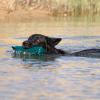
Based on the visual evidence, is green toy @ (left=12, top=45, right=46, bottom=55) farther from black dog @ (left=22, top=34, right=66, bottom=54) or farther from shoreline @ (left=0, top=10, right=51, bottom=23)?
shoreline @ (left=0, top=10, right=51, bottom=23)

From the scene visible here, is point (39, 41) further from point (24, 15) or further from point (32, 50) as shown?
point (24, 15)

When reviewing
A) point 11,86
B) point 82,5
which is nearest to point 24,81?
point 11,86

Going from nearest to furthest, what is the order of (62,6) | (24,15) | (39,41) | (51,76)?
(51,76) < (39,41) < (24,15) < (62,6)

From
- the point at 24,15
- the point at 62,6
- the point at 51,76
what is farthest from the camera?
the point at 62,6

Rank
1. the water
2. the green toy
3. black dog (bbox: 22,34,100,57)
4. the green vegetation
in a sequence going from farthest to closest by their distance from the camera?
1. the green vegetation
2. the green toy
3. black dog (bbox: 22,34,100,57)
4. the water

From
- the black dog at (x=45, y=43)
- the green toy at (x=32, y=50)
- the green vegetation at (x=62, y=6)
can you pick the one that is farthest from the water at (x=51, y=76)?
the green vegetation at (x=62, y=6)

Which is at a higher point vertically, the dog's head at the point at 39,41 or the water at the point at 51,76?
the dog's head at the point at 39,41

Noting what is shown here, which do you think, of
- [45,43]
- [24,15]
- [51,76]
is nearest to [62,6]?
[24,15]

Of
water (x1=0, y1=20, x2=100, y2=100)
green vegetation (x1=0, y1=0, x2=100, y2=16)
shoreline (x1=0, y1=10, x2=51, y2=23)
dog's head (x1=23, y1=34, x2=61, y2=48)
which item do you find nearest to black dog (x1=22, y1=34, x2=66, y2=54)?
dog's head (x1=23, y1=34, x2=61, y2=48)

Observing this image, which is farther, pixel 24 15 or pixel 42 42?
pixel 24 15

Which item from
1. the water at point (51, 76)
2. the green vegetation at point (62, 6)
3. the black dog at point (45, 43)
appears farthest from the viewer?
the green vegetation at point (62, 6)

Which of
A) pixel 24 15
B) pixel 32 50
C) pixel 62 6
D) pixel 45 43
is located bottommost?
pixel 24 15

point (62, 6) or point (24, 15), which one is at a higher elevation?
point (62, 6)

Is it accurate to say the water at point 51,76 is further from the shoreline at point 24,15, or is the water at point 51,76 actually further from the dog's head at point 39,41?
the shoreline at point 24,15
